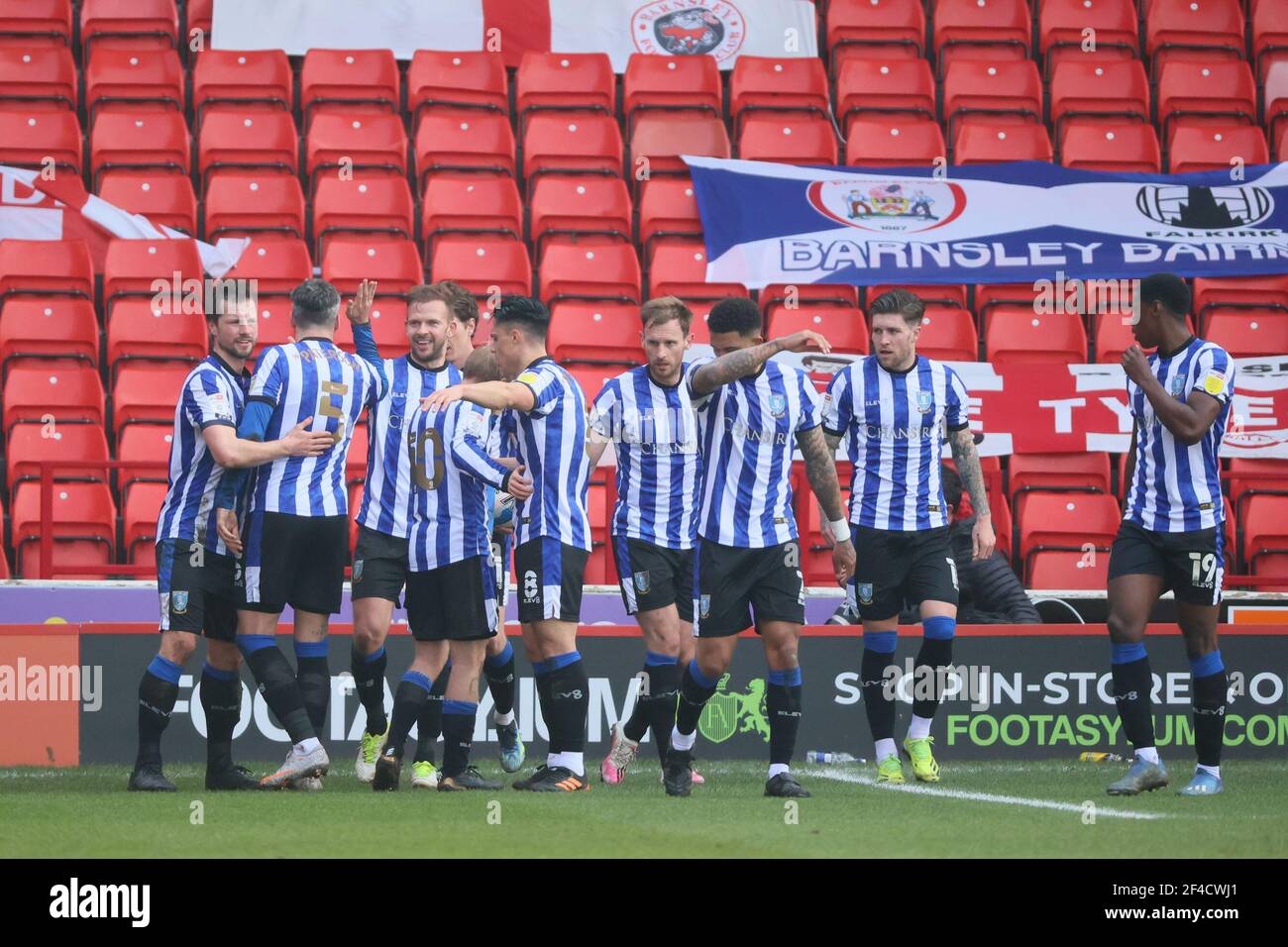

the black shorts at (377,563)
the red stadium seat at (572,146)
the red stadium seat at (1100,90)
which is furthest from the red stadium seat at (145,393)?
A: the red stadium seat at (1100,90)

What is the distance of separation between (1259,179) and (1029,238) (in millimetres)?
1888

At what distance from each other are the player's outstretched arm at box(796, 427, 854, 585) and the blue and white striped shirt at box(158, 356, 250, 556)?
228 centimetres

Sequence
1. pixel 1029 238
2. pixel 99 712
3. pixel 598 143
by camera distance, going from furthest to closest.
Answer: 1. pixel 598 143
2. pixel 1029 238
3. pixel 99 712

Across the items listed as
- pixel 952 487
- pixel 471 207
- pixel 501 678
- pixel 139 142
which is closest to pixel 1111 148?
pixel 471 207

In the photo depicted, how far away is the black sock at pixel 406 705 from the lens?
22.0 ft

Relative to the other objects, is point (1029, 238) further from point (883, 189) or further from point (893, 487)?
point (893, 487)

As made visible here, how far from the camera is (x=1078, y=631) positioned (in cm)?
889

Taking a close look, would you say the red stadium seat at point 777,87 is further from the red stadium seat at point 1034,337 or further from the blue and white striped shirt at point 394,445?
the blue and white striped shirt at point 394,445

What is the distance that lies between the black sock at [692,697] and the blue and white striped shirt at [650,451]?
0.56 meters

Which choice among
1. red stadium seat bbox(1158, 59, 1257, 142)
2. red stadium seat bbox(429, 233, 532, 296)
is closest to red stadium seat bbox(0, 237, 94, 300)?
red stadium seat bbox(429, 233, 532, 296)

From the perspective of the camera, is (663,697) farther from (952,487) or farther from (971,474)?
(952,487)

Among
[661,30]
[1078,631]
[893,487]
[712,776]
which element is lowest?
[712,776]

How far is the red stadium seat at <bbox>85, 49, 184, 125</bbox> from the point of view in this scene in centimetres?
1308

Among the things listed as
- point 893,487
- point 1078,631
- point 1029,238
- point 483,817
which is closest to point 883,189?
point 1029,238
